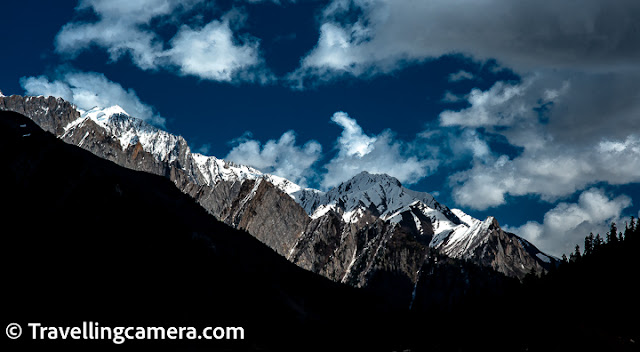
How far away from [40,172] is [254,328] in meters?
65.3

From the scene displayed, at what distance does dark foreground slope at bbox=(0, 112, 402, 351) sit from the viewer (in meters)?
117

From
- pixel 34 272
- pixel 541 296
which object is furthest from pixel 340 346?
pixel 34 272

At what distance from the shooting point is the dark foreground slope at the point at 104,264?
117000 millimetres

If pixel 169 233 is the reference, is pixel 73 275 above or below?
below

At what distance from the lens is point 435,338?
18200 centimetres

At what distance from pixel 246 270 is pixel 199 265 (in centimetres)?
2794

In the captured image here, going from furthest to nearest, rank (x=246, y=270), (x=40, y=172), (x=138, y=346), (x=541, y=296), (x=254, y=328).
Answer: (x=246, y=270) → (x=541, y=296) → (x=254, y=328) → (x=40, y=172) → (x=138, y=346)

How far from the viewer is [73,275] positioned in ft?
409

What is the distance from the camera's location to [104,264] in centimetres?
13488

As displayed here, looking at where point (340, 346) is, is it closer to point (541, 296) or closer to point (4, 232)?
point (541, 296)

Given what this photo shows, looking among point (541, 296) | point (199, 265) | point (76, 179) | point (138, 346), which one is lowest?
point (138, 346)

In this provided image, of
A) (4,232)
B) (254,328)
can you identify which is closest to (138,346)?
(4,232)

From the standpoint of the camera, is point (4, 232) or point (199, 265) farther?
point (199, 265)

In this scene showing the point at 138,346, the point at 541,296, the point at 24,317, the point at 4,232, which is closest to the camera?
the point at 24,317
